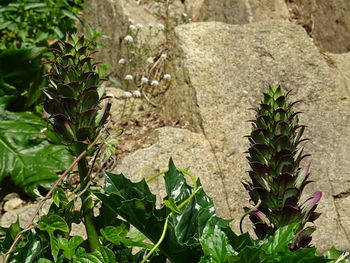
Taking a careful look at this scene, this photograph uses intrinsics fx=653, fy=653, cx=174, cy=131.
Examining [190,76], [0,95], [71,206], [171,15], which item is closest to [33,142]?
[0,95]

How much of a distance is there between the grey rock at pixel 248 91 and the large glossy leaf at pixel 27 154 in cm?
98

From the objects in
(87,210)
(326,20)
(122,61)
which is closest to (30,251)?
(87,210)

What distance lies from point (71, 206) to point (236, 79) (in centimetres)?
300

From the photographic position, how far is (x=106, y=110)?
75.4 inches

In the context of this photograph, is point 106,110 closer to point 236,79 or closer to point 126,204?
point 126,204

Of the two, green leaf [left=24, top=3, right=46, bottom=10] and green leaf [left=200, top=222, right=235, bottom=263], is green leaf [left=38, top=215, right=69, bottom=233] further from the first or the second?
green leaf [left=24, top=3, right=46, bottom=10]

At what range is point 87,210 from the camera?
1.93 meters

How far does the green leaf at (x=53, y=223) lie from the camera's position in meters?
1.85

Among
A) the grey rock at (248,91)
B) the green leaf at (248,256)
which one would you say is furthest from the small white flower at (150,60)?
the green leaf at (248,256)

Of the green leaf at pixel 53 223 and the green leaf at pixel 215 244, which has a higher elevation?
the green leaf at pixel 215 244

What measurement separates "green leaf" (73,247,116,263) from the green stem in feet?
0.54

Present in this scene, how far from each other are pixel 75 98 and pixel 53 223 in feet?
1.21

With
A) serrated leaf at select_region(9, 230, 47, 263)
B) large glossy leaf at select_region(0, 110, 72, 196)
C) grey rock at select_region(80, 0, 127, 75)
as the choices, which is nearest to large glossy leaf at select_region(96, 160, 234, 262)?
serrated leaf at select_region(9, 230, 47, 263)

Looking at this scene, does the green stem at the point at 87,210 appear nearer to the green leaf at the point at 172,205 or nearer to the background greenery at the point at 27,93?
the green leaf at the point at 172,205
